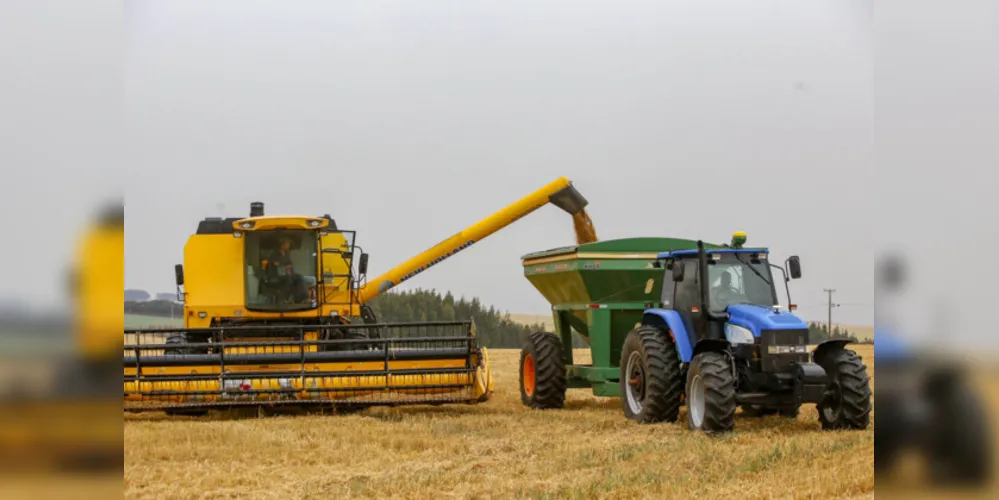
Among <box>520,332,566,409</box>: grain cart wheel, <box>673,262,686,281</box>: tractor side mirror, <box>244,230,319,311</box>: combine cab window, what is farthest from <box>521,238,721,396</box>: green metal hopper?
<box>244,230,319,311</box>: combine cab window

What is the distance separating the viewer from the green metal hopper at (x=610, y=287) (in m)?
13.0

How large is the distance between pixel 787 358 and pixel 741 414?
2.11 m

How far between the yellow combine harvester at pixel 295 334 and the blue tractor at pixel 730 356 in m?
2.24

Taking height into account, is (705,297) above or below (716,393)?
above

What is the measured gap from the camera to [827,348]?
10.6 m

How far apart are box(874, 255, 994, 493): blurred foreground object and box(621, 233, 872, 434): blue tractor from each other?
7740 mm

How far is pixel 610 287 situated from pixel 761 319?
126 inches

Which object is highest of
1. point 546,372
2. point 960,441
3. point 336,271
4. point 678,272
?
point 336,271

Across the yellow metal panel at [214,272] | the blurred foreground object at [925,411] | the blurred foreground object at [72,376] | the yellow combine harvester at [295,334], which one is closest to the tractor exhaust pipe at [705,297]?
the yellow combine harvester at [295,334]

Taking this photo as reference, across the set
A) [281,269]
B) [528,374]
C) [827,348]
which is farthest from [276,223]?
[827,348]

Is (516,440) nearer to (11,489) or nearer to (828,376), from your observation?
(828,376)

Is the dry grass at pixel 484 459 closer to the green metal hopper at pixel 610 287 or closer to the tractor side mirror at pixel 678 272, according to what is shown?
the tractor side mirror at pixel 678 272

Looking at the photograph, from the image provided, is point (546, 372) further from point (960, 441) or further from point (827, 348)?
point (960, 441)

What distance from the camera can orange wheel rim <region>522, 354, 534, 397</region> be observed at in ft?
46.3
